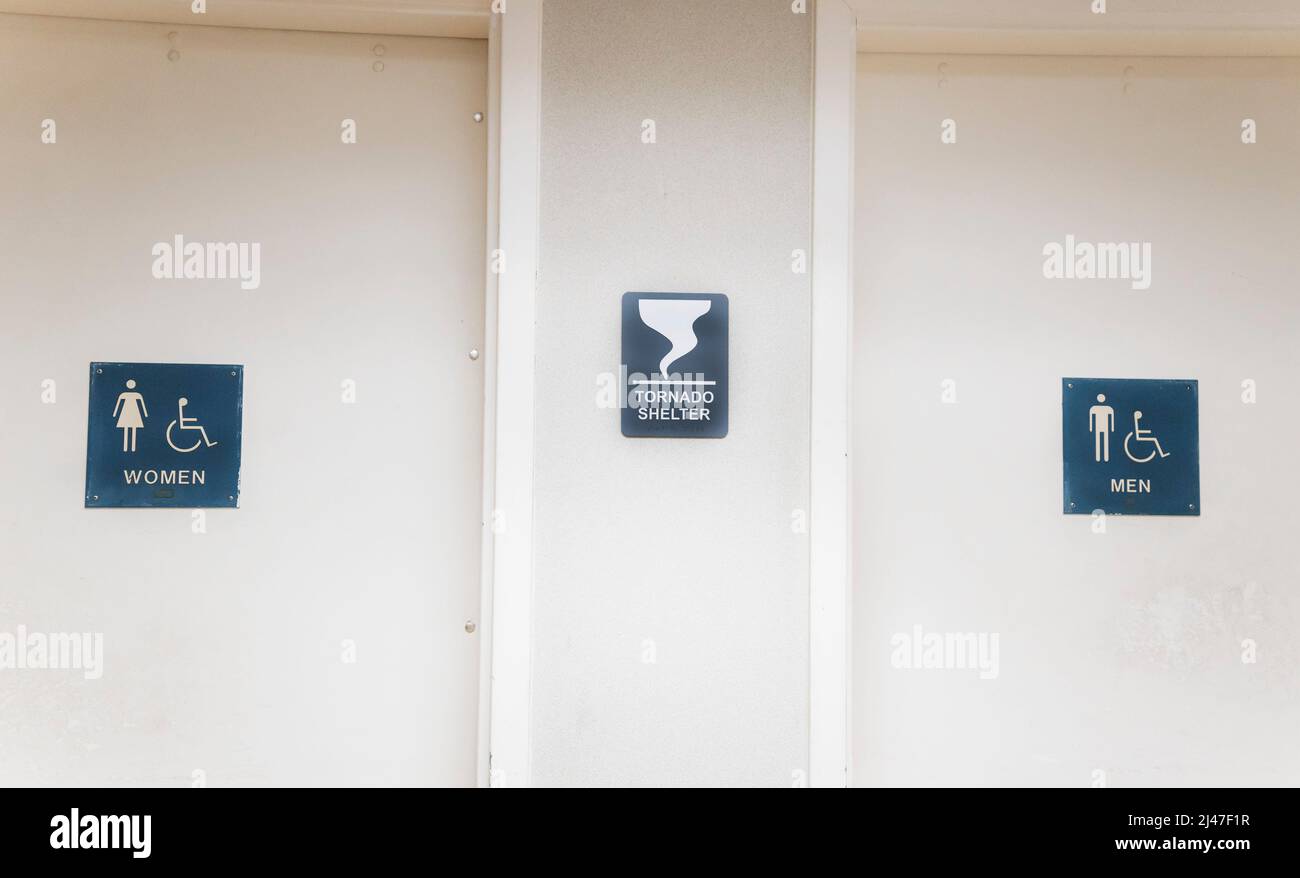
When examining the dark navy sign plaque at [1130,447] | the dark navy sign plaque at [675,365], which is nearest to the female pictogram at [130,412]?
the dark navy sign plaque at [675,365]

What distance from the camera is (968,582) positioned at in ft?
6.98

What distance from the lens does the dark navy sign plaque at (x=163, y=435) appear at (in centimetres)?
203

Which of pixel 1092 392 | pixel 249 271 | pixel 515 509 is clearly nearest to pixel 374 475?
pixel 515 509

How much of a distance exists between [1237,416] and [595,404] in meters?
1.57

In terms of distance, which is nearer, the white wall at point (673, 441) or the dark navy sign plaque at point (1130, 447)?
the white wall at point (673, 441)

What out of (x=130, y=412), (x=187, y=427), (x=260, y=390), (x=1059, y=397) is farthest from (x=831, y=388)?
(x=130, y=412)

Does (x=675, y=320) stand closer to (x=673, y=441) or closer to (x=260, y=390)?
(x=673, y=441)

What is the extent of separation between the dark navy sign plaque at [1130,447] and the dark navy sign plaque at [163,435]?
1.98 m

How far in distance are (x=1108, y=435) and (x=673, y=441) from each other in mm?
A: 1064

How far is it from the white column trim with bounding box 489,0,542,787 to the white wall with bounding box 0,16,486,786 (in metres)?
0.19

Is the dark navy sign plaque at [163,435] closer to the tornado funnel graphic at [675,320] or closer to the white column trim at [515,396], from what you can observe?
the white column trim at [515,396]

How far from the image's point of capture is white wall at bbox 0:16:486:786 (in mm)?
2027
